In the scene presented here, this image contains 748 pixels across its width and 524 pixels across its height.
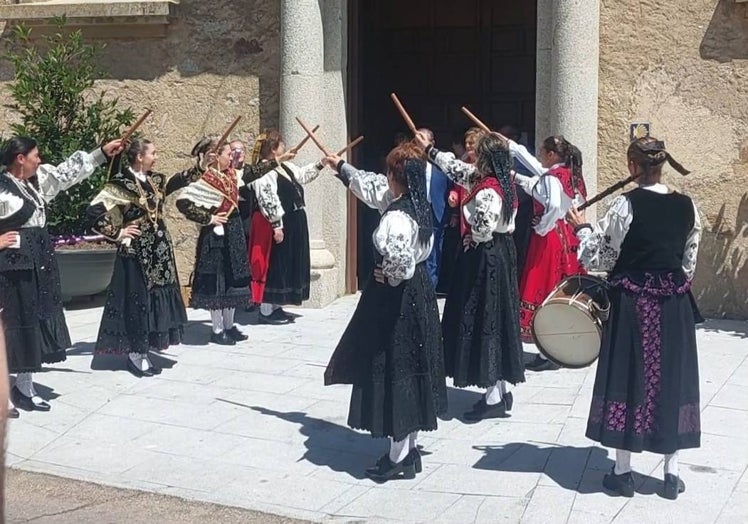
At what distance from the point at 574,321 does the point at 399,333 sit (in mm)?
872

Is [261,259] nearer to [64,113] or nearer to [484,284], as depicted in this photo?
[64,113]

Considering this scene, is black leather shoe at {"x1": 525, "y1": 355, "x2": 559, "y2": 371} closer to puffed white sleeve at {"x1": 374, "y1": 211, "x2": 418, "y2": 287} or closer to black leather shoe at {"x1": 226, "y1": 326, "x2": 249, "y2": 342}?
black leather shoe at {"x1": 226, "y1": 326, "x2": 249, "y2": 342}

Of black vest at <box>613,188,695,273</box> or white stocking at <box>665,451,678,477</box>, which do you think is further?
white stocking at <box>665,451,678,477</box>

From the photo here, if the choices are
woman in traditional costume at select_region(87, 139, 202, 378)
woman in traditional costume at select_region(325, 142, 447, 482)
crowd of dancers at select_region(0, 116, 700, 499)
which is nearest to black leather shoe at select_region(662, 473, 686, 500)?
crowd of dancers at select_region(0, 116, 700, 499)

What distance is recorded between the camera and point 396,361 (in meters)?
5.61

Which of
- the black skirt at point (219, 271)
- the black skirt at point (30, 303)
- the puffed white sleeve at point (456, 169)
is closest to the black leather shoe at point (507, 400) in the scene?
the puffed white sleeve at point (456, 169)

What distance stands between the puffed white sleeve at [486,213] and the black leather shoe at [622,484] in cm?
164

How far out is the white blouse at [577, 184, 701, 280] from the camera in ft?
17.2

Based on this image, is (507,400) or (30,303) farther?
(30,303)

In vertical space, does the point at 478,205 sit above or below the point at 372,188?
below

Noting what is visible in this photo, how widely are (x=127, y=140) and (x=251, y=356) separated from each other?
6.34ft

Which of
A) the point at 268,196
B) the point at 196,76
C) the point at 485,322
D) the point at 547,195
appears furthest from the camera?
the point at 196,76

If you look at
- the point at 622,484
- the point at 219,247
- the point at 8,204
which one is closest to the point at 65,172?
the point at 8,204

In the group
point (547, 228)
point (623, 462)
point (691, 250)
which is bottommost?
point (623, 462)
